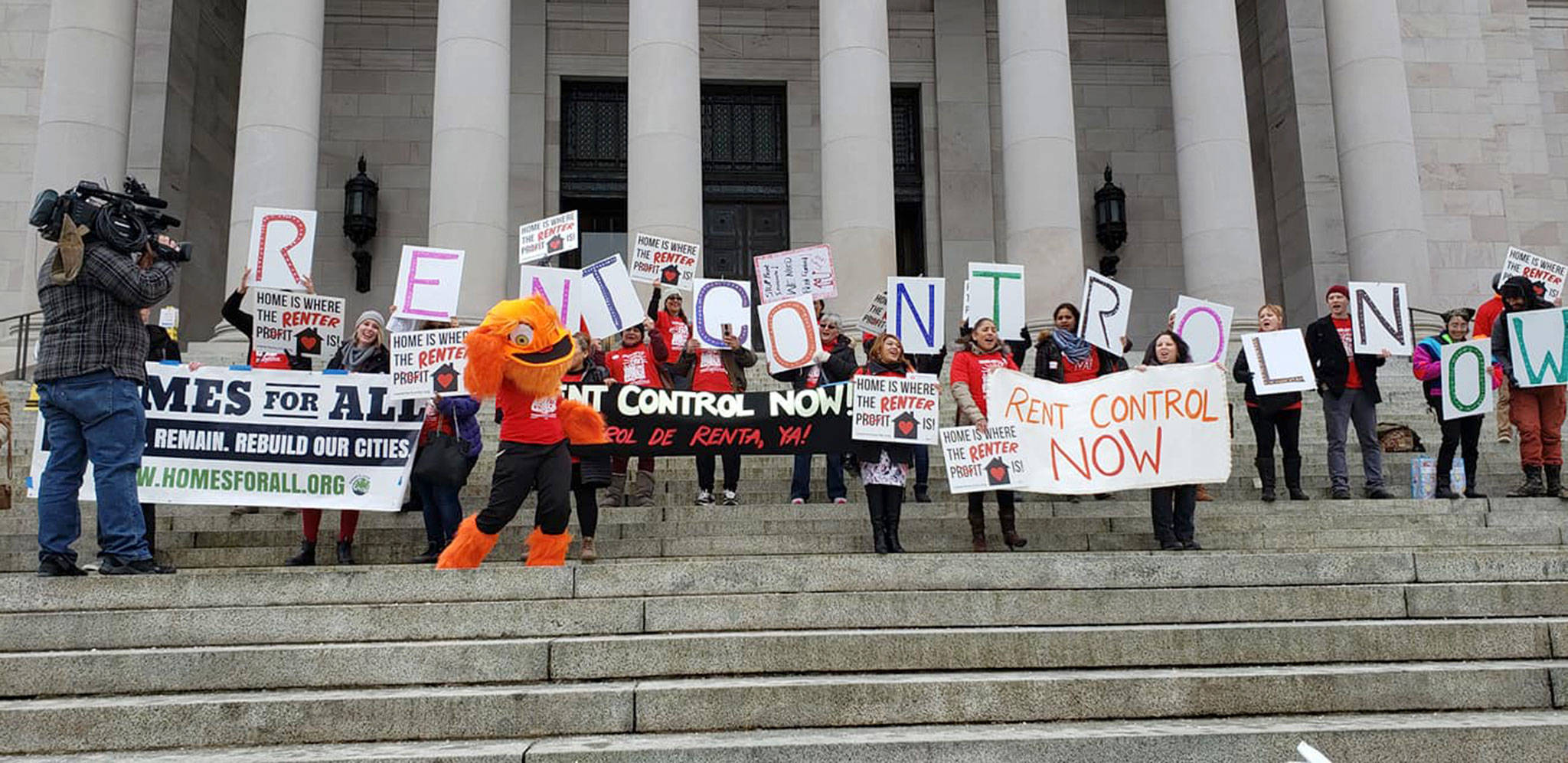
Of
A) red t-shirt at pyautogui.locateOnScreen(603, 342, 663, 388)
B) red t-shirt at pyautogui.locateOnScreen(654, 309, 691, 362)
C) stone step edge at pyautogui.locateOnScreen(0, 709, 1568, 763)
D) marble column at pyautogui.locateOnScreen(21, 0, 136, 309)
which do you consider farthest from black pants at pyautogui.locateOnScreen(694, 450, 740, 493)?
marble column at pyautogui.locateOnScreen(21, 0, 136, 309)

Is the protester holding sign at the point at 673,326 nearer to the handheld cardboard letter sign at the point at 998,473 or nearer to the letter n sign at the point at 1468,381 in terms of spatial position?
the handheld cardboard letter sign at the point at 998,473

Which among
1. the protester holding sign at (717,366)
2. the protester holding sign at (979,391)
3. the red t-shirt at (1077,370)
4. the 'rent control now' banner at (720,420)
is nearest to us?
the protester holding sign at (979,391)

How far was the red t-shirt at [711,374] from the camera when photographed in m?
12.2

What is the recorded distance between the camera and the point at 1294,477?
1157 cm

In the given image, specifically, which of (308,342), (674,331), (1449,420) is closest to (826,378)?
(674,331)

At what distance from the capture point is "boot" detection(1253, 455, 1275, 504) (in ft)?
37.6

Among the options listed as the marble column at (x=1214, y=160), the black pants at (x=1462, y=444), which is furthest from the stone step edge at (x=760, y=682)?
the marble column at (x=1214, y=160)

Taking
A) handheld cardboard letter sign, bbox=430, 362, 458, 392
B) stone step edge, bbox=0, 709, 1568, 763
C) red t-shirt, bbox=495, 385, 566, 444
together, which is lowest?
stone step edge, bbox=0, 709, 1568, 763

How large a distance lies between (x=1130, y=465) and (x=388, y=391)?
6.35 metres

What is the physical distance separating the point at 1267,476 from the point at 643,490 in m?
5.87

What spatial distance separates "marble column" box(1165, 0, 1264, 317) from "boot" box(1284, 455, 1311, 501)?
6.76 m

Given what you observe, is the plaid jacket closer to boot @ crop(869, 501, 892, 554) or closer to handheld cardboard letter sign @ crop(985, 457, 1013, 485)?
boot @ crop(869, 501, 892, 554)

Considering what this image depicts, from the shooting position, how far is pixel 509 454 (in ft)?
27.9

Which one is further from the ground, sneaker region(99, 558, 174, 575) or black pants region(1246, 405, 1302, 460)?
black pants region(1246, 405, 1302, 460)
